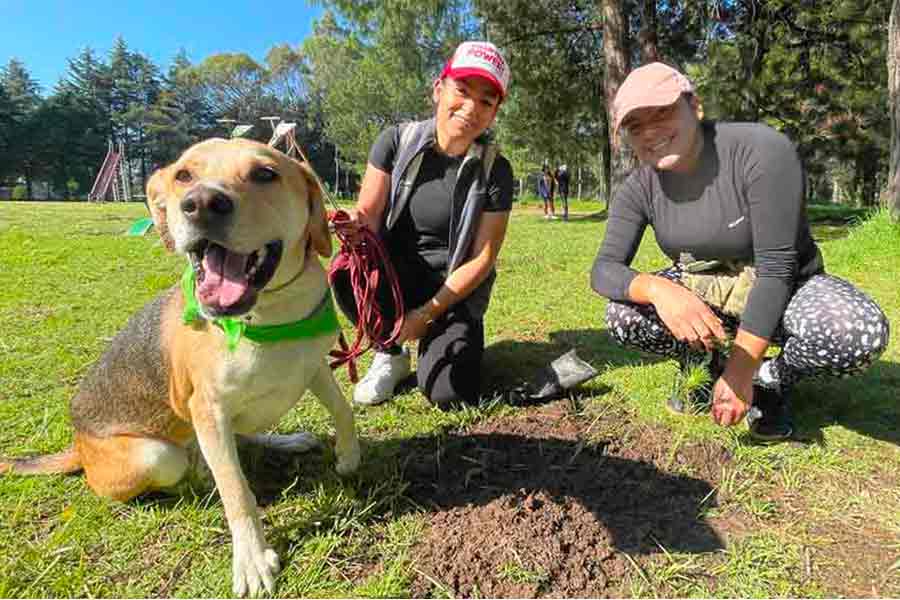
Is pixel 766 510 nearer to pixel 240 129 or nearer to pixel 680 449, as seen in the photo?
pixel 680 449

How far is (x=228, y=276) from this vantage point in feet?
5.46

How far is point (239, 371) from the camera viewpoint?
1.85 metres

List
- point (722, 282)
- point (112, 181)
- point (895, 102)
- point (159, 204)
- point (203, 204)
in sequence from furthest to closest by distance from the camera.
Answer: point (112, 181), point (895, 102), point (722, 282), point (159, 204), point (203, 204)

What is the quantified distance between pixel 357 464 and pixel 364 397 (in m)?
0.79

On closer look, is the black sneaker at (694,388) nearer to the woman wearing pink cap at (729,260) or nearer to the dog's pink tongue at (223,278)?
the woman wearing pink cap at (729,260)

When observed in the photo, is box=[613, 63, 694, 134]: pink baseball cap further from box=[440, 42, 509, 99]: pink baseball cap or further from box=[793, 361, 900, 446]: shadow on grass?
box=[793, 361, 900, 446]: shadow on grass

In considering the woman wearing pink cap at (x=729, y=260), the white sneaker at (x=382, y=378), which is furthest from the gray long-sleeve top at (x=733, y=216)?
the white sneaker at (x=382, y=378)

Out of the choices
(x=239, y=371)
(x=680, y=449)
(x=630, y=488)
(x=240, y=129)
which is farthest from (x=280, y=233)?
(x=680, y=449)

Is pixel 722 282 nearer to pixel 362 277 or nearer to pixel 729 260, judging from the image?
pixel 729 260

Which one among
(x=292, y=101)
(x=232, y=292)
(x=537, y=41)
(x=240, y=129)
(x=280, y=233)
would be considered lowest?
(x=232, y=292)

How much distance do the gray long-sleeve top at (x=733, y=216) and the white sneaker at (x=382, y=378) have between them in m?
1.32

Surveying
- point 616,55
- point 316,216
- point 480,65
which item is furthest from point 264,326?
point 616,55

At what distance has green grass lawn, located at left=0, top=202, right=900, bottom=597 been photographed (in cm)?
179

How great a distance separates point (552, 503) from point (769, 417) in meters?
1.22
